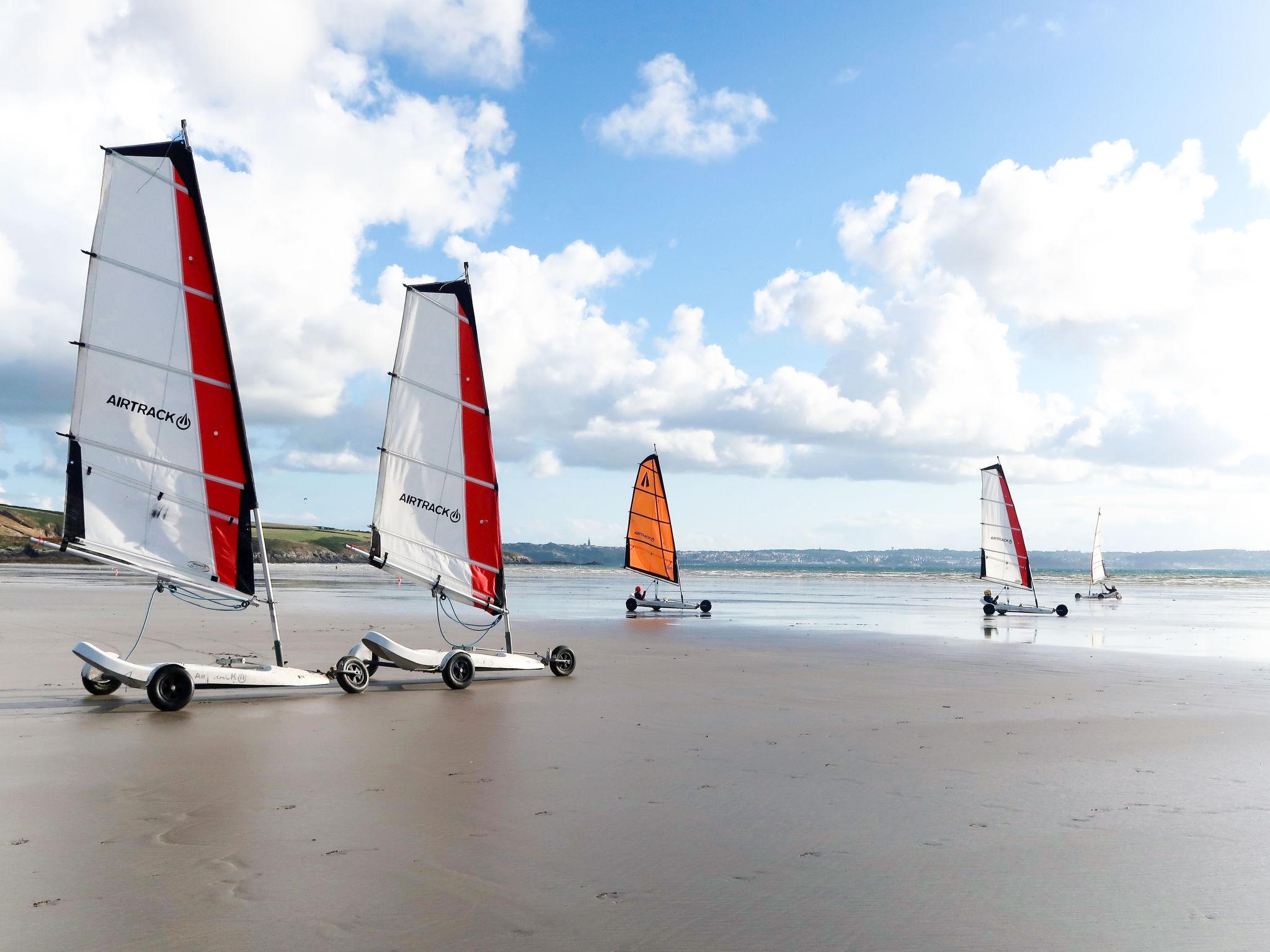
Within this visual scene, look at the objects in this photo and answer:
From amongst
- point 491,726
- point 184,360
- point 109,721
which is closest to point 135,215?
point 184,360

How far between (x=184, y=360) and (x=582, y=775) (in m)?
7.48

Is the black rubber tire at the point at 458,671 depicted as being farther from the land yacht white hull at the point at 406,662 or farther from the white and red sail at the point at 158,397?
the white and red sail at the point at 158,397

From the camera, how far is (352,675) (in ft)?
40.2

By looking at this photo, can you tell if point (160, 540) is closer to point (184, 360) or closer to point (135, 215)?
point (184, 360)

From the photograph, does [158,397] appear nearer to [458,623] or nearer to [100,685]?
[100,685]

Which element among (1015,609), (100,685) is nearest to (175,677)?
(100,685)

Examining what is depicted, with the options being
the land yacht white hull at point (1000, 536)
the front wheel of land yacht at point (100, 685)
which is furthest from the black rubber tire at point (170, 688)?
Result: the land yacht white hull at point (1000, 536)

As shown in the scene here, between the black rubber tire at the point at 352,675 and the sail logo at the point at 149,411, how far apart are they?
367cm

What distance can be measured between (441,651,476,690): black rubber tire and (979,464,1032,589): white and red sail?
→ 32.9 metres

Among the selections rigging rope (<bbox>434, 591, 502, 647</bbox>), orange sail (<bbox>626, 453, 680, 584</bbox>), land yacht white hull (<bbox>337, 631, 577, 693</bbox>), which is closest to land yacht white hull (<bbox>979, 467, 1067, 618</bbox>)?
orange sail (<bbox>626, 453, 680, 584</bbox>)

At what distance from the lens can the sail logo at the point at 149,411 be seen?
36.0 ft

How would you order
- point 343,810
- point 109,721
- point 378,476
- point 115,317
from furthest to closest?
point 378,476, point 115,317, point 109,721, point 343,810

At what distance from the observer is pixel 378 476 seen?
14062mm

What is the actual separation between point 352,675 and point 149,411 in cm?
424
